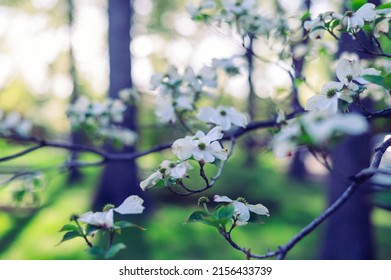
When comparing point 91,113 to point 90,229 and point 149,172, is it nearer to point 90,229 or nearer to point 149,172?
point 90,229

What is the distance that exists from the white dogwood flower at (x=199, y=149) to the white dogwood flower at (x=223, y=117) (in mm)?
357

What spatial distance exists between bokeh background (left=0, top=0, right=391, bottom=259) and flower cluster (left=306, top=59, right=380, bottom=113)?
0.72m

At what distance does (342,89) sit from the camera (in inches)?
37.8

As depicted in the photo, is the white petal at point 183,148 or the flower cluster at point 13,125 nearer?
the white petal at point 183,148

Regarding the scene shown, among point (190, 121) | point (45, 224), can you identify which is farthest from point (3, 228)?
point (190, 121)

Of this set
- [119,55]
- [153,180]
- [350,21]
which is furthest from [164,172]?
[119,55]

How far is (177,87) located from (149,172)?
146 inches

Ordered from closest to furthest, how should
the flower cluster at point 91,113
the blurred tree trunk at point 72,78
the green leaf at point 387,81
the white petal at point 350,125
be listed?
the white petal at point 350,125
the green leaf at point 387,81
the flower cluster at point 91,113
the blurred tree trunk at point 72,78

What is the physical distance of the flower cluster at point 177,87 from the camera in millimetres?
1519

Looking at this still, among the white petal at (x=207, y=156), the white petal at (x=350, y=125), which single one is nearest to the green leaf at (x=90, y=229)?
the white petal at (x=207, y=156)

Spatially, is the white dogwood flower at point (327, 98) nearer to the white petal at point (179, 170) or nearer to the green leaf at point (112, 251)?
the white petal at point (179, 170)

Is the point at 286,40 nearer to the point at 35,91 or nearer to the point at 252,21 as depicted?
the point at 252,21

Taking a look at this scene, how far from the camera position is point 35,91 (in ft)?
30.8

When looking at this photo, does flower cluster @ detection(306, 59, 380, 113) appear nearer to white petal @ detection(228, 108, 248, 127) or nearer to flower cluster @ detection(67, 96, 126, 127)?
white petal @ detection(228, 108, 248, 127)
